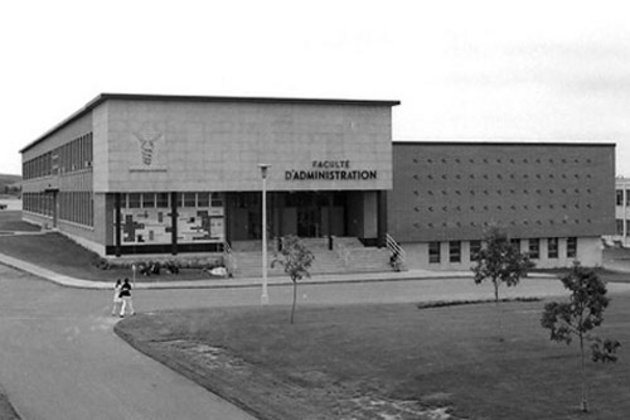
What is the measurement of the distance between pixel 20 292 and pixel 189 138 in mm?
17454

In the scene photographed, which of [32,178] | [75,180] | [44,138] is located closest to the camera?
[75,180]

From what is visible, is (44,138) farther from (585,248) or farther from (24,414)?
(24,414)

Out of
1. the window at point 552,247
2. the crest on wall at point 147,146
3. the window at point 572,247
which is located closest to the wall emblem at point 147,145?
the crest on wall at point 147,146

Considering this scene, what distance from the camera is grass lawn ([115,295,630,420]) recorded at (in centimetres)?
1909

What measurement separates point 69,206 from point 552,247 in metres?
39.9

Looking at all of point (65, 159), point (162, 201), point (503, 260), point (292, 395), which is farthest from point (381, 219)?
point (292, 395)

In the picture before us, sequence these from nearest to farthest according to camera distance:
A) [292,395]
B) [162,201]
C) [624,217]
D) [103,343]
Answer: [292,395] < [103,343] < [162,201] < [624,217]

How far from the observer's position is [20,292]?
45.2 meters

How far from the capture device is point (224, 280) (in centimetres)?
5369

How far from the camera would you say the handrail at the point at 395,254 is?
61.3 metres

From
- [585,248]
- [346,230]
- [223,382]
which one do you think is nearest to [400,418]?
[223,382]

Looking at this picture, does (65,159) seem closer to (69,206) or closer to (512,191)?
(69,206)

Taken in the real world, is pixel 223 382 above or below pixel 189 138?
below

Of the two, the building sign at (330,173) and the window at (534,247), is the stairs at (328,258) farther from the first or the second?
the window at (534,247)
